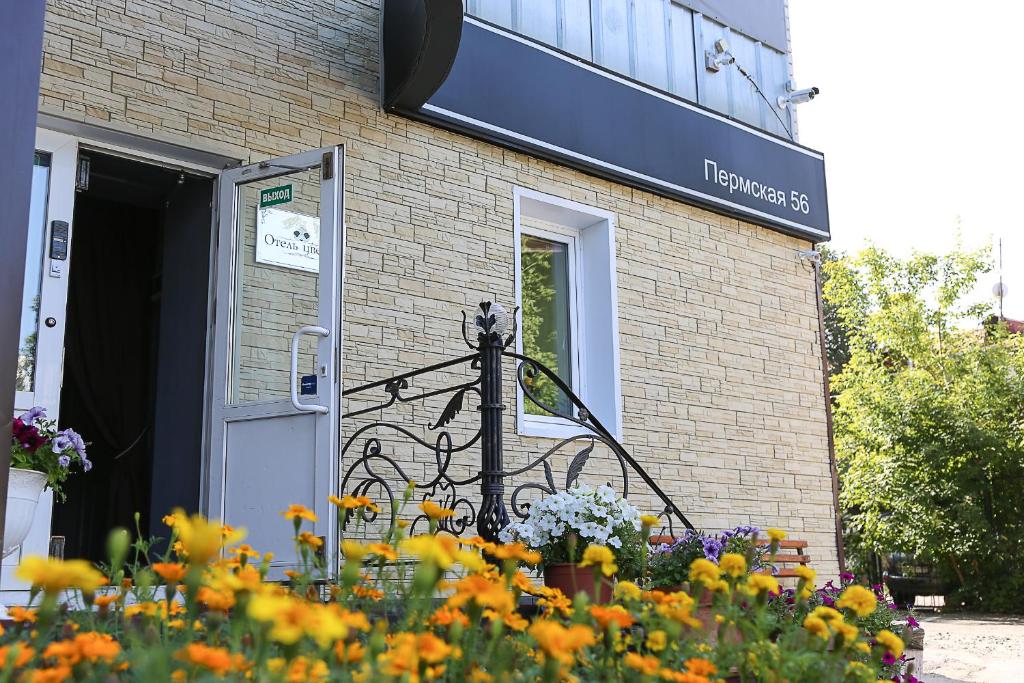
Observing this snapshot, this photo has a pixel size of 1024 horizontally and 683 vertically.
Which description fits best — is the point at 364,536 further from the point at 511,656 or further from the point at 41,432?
the point at 511,656

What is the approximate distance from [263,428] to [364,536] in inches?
29.1

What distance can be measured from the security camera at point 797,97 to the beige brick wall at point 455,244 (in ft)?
4.01

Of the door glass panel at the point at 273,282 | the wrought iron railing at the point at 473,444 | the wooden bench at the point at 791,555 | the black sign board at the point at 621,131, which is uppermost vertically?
the black sign board at the point at 621,131

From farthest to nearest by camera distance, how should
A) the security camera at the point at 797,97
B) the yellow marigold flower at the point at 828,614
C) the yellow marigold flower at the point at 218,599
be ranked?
1. the security camera at the point at 797,97
2. the yellow marigold flower at the point at 828,614
3. the yellow marigold flower at the point at 218,599

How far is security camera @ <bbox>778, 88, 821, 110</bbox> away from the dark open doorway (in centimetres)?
509

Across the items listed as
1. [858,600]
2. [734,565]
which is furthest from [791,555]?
[734,565]

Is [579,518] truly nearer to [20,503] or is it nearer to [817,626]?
[817,626]

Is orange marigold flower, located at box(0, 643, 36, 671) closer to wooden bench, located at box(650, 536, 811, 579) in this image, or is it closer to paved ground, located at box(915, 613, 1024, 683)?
paved ground, located at box(915, 613, 1024, 683)

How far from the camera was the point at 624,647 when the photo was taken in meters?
2.03

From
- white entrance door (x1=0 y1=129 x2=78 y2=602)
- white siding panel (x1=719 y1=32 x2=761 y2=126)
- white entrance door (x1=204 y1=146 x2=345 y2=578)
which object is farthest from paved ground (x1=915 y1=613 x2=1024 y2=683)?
white entrance door (x1=0 y1=129 x2=78 y2=602)

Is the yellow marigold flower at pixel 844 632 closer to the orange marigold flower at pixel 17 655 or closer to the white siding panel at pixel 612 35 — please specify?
the orange marigold flower at pixel 17 655

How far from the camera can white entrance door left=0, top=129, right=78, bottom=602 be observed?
16.2ft

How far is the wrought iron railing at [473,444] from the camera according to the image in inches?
169

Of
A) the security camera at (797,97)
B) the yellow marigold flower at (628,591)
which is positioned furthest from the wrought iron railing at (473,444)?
the security camera at (797,97)
